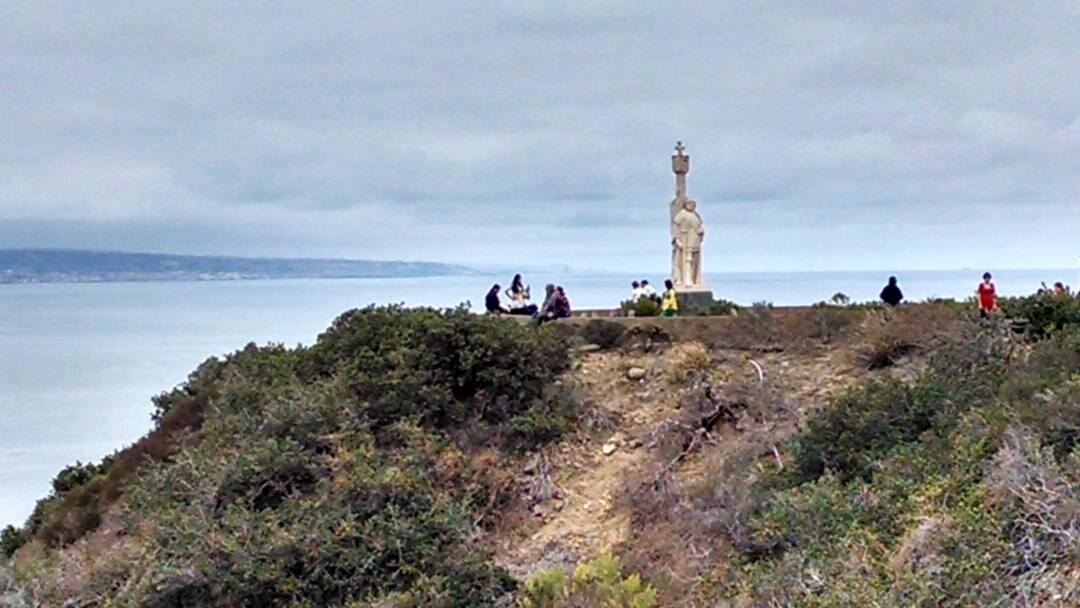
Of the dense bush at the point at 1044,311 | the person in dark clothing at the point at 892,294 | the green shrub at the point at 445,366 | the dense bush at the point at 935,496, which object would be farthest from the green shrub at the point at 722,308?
the dense bush at the point at 935,496

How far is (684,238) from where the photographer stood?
19234 mm

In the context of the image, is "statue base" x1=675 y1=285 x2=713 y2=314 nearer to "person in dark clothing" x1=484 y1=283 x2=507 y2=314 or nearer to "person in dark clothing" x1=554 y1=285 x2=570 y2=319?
"person in dark clothing" x1=554 y1=285 x2=570 y2=319

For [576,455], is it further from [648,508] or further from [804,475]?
[804,475]

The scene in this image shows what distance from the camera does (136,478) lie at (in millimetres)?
14477

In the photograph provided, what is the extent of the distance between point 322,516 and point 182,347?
7209 cm

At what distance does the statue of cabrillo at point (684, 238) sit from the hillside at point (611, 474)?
3.28 m

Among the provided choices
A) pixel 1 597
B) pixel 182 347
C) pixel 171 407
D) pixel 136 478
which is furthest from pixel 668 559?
pixel 182 347

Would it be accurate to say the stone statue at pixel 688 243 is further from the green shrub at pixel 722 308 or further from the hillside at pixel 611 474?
the hillside at pixel 611 474

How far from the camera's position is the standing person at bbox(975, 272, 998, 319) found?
1401 cm

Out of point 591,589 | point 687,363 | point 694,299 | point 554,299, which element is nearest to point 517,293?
point 554,299

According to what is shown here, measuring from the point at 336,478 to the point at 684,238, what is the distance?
9824 mm

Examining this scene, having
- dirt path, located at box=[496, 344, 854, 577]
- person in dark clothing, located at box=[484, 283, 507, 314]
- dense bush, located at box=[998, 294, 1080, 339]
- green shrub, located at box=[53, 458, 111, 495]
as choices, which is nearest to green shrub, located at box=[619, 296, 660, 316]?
person in dark clothing, located at box=[484, 283, 507, 314]

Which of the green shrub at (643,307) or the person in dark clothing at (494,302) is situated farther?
the green shrub at (643,307)

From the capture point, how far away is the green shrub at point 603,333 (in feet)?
52.8
